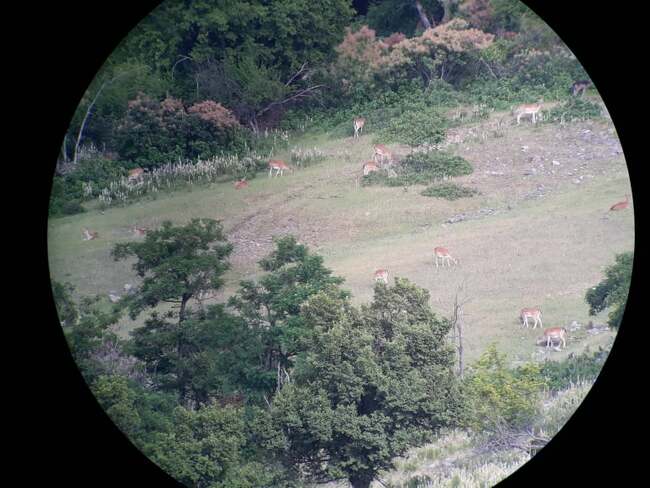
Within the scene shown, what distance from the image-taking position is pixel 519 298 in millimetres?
8688

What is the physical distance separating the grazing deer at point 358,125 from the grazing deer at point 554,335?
2187 millimetres

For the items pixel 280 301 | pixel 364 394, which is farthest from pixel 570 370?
pixel 280 301

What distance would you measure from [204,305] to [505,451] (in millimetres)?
2515

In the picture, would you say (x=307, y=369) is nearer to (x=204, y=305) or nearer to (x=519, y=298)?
(x=204, y=305)

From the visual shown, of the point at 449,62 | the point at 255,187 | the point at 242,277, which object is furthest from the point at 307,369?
the point at 449,62

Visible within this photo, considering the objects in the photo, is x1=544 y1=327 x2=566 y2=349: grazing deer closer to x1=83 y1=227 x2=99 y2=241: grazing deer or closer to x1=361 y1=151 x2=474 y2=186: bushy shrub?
x1=361 y1=151 x2=474 y2=186: bushy shrub

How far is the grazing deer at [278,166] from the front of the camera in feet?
29.8

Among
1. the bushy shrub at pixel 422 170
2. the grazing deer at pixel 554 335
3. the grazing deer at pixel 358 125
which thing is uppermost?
the grazing deer at pixel 358 125

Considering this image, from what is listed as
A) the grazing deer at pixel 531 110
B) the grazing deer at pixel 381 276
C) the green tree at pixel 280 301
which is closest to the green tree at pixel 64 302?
the green tree at pixel 280 301

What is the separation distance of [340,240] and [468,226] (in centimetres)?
100

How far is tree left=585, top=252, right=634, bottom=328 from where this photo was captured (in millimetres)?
8648

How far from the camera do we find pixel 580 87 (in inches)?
358

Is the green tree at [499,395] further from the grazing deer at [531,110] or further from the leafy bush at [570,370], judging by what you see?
the grazing deer at [531,110]

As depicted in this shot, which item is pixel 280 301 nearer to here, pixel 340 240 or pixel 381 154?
pixel 340 240
